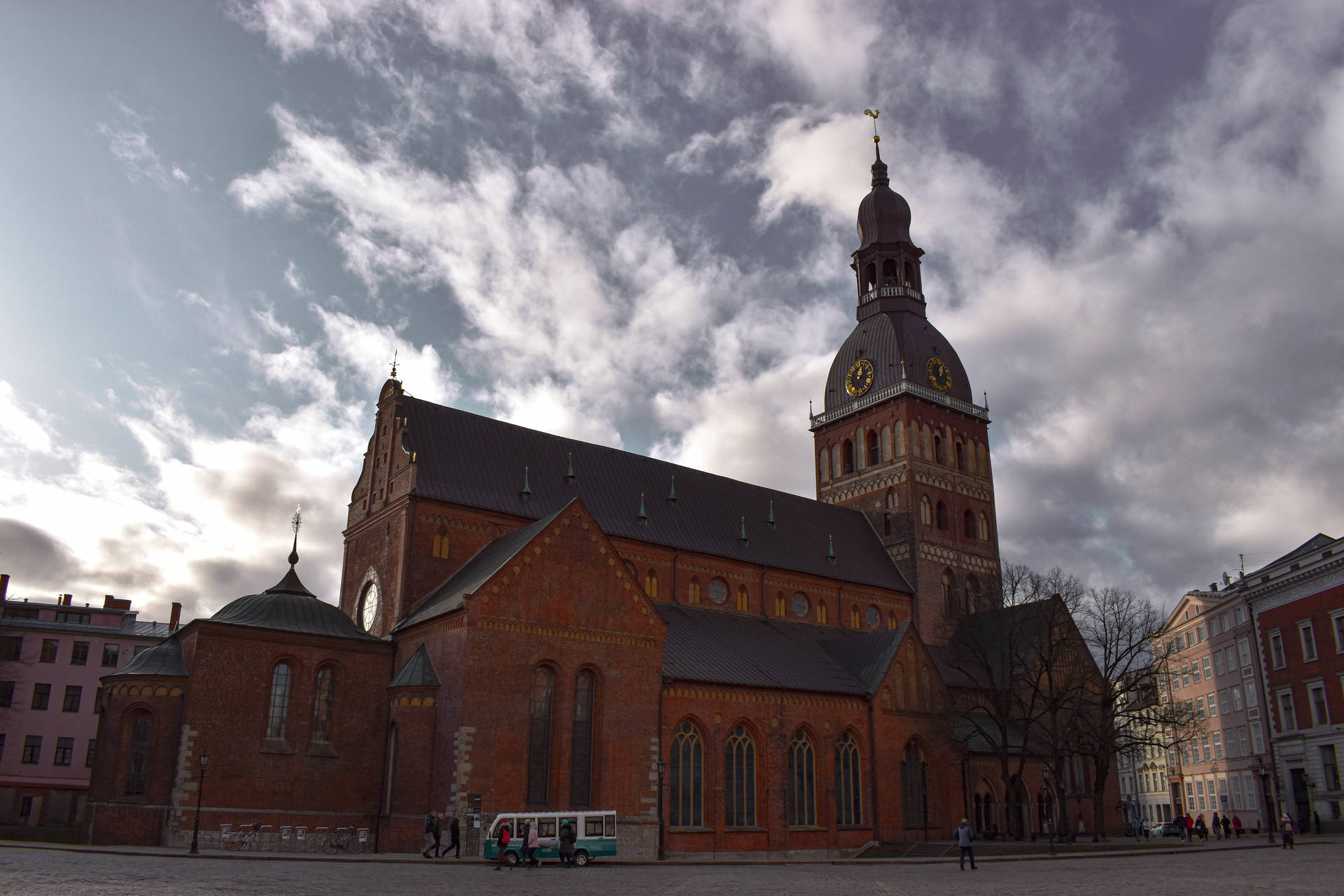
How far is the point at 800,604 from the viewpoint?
55.1 m

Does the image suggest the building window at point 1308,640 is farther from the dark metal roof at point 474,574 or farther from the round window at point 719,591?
the dark metal roof at point 474,574

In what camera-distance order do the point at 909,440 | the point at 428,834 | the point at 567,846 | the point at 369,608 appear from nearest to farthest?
the point at 567,846 < the point at 428,834 < the point at 369,608 < the point at 909,440

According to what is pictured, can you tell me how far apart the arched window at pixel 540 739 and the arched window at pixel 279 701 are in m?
8.91

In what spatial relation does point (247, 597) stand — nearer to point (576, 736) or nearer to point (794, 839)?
point (576, 736)

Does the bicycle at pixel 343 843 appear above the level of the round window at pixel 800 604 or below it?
below

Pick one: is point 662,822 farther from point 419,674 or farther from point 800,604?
point 800,604

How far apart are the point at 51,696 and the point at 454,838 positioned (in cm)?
5436

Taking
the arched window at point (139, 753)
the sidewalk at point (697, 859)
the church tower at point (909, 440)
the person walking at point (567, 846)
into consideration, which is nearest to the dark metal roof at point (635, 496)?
the church tower at point (909, 440)

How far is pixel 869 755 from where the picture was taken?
152 feet

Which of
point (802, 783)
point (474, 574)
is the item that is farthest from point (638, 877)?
point (802, 783)

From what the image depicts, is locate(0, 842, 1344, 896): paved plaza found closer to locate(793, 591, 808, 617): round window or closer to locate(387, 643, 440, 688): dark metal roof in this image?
locate(387, 643, 440, 688): dark metal roof

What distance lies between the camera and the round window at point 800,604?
2159 inches

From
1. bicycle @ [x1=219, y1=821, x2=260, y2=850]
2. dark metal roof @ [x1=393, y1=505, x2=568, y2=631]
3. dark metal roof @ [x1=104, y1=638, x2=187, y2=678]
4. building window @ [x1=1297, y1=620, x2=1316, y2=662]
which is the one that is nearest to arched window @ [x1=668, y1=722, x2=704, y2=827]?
dark metal roof @ [x1=393, y1=505, x2=568, y2=631]

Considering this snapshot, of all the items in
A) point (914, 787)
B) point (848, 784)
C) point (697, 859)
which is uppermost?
point (848, 784)
